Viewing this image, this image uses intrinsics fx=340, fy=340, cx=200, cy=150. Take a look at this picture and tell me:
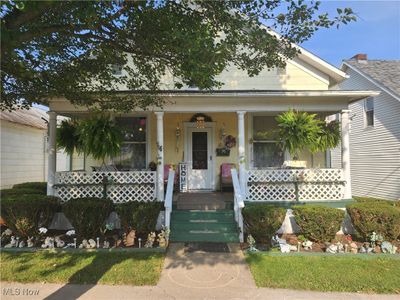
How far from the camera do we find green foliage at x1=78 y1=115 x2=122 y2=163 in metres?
8.35

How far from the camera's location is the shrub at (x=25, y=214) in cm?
750

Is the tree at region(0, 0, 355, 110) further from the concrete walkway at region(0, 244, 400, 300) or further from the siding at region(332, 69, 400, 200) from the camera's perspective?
Result: the siding at region(332, 69, 400, 200)

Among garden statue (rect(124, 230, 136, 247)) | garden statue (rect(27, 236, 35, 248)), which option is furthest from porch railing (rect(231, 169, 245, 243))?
garden statue (rect(27, 236, 35, 248))

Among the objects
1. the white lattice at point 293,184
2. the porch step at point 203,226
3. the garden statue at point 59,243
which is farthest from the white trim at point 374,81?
the garden statue at point 59,243

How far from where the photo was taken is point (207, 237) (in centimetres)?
800

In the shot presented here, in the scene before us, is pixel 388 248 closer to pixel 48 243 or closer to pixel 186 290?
pixel 186 290

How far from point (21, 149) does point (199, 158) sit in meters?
8.48

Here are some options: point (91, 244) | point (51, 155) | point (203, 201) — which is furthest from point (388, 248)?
point (51, 155)

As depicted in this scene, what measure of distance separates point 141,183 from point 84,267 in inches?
139

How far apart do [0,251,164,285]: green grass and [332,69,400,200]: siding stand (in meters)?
10.6

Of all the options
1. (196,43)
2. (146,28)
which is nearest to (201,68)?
(196,43)

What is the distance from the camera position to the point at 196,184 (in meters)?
11.8

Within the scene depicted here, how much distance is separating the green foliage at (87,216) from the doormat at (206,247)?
2.04m

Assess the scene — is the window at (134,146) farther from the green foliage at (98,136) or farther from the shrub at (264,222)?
the shrub at (264,222)
